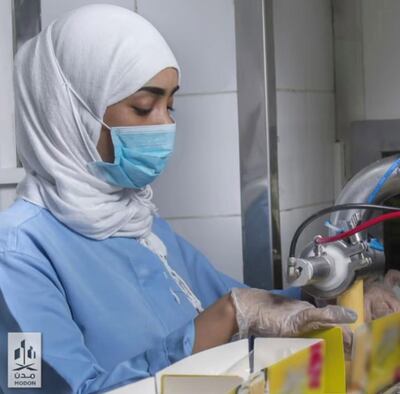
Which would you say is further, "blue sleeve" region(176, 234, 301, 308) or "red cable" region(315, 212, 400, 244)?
"blue sleeve" region(176, 234, 301, 308)

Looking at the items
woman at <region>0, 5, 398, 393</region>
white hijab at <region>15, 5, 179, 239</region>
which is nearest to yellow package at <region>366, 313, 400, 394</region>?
woman at <region>0, 5, 398, 393</region>

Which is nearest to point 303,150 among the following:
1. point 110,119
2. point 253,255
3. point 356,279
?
point 253,255

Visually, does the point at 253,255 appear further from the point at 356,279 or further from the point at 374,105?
the point at 356,279

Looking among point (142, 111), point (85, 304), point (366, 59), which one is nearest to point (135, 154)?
point (142, 111)

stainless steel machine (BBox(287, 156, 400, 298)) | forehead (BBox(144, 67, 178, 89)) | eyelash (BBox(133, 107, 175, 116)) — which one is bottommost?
stainless steel machine (BBox(287, 156, 400, 298))

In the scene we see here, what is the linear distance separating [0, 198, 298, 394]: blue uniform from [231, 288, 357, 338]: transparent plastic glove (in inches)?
2.8

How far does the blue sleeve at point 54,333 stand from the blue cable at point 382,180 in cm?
29

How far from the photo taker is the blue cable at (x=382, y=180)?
94 centimetres

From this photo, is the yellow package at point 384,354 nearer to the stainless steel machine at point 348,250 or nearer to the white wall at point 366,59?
the stainless steel machine at point 348,250

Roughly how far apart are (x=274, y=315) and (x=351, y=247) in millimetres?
163

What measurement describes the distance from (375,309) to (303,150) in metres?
0.53

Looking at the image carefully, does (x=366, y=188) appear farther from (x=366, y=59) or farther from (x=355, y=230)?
(x=366, y=59)

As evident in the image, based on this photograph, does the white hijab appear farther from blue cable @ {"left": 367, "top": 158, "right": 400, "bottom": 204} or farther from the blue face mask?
blue cable @ {"left": 367, "top": 158, "right": 400, "bottom": 204}

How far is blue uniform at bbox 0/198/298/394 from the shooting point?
1.03 meters
